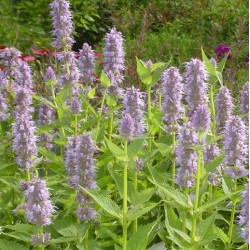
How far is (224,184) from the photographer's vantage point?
329 centimetres

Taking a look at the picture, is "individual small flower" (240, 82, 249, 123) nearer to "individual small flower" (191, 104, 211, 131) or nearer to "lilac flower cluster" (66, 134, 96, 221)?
"individual small flower" (191, 104, 211, 131)

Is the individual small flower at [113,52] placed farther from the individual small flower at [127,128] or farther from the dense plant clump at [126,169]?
the individual small flower at [127,128]

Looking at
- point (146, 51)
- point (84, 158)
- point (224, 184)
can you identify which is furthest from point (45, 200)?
point (146, 51)

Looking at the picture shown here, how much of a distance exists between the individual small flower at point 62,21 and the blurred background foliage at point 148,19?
3671 mm

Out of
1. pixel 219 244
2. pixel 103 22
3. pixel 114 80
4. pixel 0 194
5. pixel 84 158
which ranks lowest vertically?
pixel 219 244

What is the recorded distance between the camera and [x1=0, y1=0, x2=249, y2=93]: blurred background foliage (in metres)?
8.76

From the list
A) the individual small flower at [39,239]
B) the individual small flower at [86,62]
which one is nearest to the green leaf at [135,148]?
the individual small flower at [39,239]

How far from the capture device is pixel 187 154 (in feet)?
9.78

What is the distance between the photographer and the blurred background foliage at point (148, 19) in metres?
8.76

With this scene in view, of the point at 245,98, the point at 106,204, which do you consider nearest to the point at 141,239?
the point at 106,204

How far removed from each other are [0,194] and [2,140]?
1.33 ft

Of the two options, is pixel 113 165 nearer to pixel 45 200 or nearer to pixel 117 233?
pixel 117 233

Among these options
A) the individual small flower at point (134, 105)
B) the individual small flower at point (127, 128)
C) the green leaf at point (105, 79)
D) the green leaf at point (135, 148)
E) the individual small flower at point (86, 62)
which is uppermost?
the individual small flower at point (86, 62)

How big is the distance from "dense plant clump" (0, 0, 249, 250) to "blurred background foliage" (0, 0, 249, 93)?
3.93m
